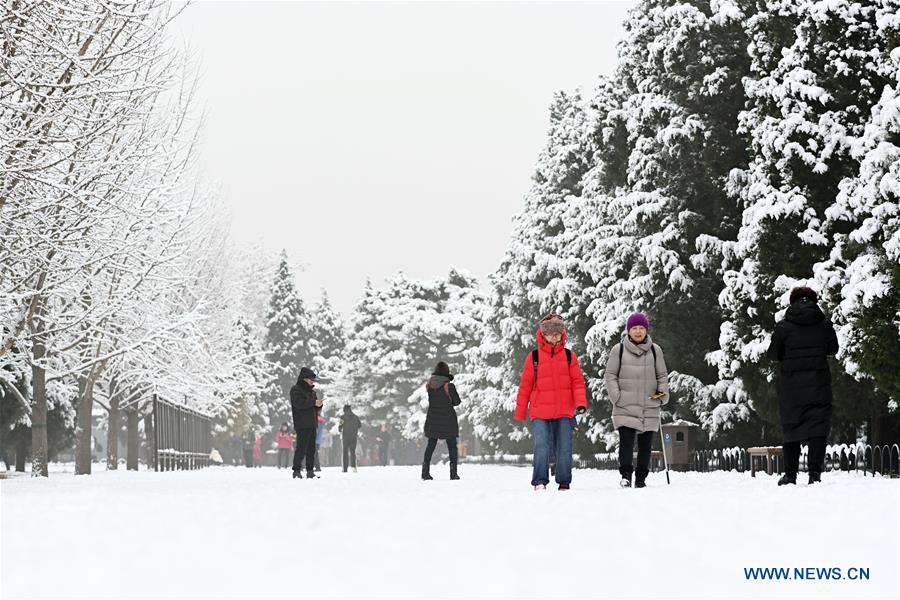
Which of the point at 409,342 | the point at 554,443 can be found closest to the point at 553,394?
the point at 554,443

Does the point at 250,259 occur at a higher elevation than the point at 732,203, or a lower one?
higher

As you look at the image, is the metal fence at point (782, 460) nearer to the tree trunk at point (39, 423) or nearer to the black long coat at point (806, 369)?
the black long coat at point (806, 369)

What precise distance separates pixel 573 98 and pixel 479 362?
46.0ft

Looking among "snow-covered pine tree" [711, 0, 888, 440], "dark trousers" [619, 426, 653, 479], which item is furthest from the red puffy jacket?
"snow-covered pine tree" [711, 0, 888, 440]

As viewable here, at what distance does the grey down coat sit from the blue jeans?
1.91ft

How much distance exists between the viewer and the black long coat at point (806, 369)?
14008 millimetres

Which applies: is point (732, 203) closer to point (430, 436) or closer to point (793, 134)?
point (793, 134)

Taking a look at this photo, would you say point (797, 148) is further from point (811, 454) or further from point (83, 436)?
point (83, 436)

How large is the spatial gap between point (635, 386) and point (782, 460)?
270 inches

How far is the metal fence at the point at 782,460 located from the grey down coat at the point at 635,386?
332 centimetres

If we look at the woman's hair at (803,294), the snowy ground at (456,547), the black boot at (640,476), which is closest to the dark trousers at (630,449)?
the black boot at (640,476)

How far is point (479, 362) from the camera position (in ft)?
177

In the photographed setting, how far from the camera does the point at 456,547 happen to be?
26.9ft

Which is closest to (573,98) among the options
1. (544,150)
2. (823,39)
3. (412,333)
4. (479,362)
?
(544,150)
